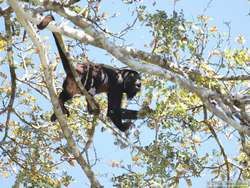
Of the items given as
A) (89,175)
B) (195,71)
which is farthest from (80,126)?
(195,71)

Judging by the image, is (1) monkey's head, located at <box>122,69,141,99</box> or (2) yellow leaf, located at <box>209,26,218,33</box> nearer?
(2) yellow leaf, located at <box>209,26,218,33</box>

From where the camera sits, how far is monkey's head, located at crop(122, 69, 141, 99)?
19.3 feet

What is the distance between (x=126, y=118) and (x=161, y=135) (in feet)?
5.47

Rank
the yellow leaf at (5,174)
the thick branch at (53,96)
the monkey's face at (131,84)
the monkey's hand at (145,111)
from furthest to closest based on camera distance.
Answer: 1. the yellow leaf at (5,174)
2. the monkey's face at (131,84)
3. the monkey's hand at (145,111)
4. the thick branch at (53,96)

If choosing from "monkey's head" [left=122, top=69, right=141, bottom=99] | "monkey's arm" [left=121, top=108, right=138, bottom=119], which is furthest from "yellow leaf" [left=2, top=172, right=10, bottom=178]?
"monkey's head" [left=122, top=69, right=141, bottom=99]

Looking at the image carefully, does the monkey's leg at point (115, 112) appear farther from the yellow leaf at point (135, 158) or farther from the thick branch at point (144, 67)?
the thick branch at point (144, 67)

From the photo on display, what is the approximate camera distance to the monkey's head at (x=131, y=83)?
589 cm

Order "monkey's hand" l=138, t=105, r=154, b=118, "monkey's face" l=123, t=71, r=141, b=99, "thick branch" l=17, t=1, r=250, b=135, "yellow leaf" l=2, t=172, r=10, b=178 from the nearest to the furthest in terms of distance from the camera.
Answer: "thick branch" l=17, t=1, r=250, b=135 → "monkey's hand" l=138, t=105, r=154, b=118 → "monkey's face" l=123, t=71, r=141, b=99 → "yellow leaf" l=2, t=172, r=10, b=178

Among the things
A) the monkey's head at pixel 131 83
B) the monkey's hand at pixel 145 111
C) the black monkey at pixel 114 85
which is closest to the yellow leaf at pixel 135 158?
the monkey's hand at pixel 145 111

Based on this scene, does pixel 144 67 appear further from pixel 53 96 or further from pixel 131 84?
pixel 131 84

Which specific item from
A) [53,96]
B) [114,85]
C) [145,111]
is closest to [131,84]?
[114,85]

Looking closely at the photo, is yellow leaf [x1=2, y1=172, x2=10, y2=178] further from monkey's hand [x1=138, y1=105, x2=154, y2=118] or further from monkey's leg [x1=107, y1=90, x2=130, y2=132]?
monkey's hand [x1=138, y1=105, x2=154, y2=118]

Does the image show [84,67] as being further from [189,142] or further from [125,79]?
[189,142]

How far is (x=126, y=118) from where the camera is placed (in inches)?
240
